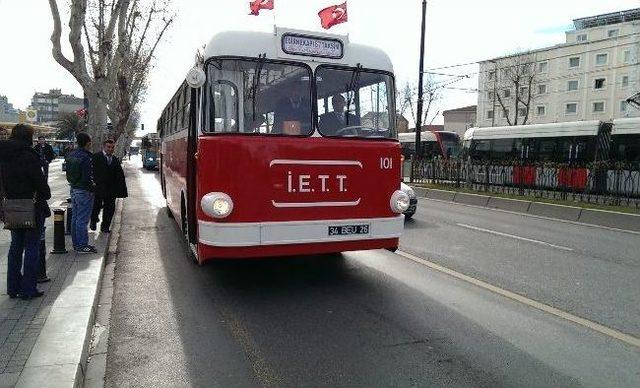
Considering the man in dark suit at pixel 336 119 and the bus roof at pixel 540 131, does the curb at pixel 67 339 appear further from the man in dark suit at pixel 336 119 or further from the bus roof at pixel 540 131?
the bus roof at pixel 540 131

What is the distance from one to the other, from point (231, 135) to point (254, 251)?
1.30m

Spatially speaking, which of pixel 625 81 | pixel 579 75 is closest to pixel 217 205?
pixel 625 81

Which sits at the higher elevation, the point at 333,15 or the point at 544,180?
the point at 333,15

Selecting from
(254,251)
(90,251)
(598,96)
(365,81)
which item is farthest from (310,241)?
(598,96)

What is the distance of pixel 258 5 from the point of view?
7.65 metres

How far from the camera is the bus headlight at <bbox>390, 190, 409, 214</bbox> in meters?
6.54

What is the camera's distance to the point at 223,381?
4.06 metres

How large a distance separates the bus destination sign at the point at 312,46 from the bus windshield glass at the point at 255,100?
9.3 inches

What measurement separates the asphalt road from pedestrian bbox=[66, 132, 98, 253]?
87 cm

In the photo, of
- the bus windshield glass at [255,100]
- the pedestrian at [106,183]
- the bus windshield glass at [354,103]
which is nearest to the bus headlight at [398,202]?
the bus windshield glass at [354,103]

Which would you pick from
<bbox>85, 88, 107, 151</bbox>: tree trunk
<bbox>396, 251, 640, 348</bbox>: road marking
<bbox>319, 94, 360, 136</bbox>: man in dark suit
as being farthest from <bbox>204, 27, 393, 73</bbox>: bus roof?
<bbox>85, 88, 107, 151</bbox>: tree trunk

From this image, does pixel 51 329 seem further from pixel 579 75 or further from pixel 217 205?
pixel 579 75

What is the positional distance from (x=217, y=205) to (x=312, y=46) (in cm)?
225

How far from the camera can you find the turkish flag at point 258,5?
24.8 feet
